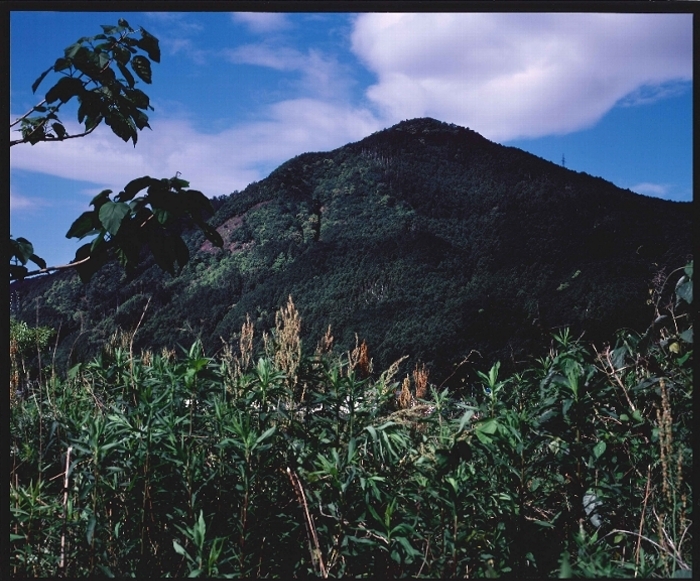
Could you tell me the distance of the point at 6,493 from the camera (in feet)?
6.19

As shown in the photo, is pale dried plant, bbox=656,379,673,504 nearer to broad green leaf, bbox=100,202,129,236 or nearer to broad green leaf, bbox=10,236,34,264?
broad green leaf, bbox=100,202,129,236

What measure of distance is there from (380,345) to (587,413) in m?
7.60

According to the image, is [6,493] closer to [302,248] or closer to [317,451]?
[317,451]

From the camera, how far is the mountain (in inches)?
362

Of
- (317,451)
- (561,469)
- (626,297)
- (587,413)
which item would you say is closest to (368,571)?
(317,451)

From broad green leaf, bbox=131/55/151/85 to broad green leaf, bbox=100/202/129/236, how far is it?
71 cm

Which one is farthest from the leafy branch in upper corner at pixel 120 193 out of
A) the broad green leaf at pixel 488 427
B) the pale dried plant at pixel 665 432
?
the pale dried plant at pixel 665 432

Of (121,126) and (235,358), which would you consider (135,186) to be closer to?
(121,126)

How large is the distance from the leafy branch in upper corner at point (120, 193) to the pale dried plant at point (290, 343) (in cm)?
63

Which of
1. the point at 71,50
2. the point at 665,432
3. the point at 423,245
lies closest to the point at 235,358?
the point at 71,50

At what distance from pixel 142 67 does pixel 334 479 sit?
1.71 meters

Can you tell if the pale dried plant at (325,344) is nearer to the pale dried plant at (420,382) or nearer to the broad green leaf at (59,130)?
the pale dried plant at (420,382)

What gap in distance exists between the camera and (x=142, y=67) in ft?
6.98

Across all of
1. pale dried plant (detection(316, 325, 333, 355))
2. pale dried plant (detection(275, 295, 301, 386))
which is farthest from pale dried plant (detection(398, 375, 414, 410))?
pale dried plant (detection(275, 295, 301, 386))
